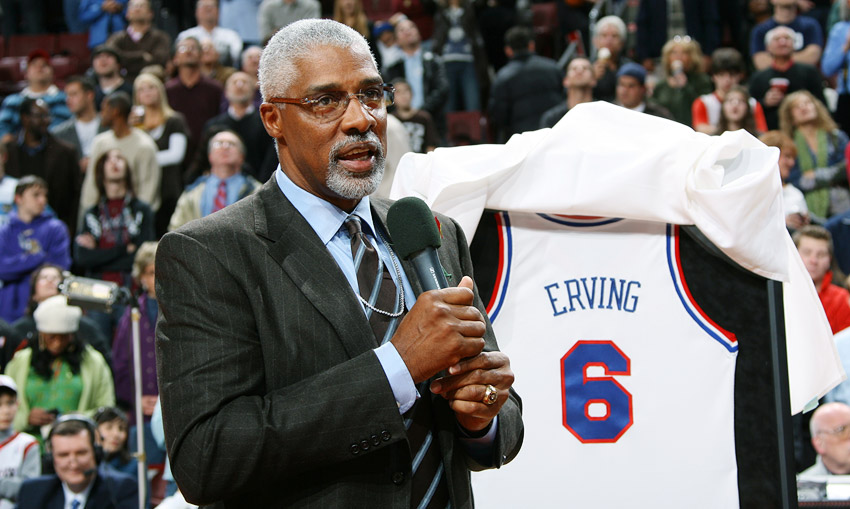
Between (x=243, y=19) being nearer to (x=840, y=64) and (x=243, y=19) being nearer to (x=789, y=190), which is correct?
(x=840, y=64)

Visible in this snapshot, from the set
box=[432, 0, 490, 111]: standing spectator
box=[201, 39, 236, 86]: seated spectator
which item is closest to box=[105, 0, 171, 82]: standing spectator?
box=[201, 39, 236, 86]: seated spectator

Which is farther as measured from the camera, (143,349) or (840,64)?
(840,64)

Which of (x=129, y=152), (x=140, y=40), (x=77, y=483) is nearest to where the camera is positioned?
(x=77, y=483)

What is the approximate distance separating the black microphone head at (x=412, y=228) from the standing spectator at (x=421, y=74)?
767 cm

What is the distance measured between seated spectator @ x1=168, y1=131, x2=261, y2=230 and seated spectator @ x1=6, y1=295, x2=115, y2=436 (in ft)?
4.41

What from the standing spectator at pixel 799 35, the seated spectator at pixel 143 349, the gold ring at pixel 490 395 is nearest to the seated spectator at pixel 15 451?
the seated spectator at pixel 143 349

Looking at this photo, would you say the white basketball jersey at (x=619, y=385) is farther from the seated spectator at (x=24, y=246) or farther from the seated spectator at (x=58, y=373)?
the seated spectator at (x=24, y=246)

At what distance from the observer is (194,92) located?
9695 millimetres

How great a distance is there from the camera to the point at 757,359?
2904 mm

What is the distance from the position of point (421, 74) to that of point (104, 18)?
4147mm

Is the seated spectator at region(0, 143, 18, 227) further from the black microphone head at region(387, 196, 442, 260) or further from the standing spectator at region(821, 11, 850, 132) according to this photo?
the black microphone head at region(387, 196, 442, 260)

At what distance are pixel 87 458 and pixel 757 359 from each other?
3.69m

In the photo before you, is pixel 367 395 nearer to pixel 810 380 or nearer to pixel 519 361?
pixel 519 361

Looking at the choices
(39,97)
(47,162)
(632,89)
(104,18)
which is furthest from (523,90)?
(104,18)
